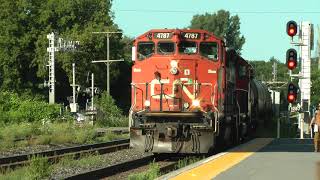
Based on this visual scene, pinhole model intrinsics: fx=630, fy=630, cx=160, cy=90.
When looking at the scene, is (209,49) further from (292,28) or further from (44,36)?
(44,36)

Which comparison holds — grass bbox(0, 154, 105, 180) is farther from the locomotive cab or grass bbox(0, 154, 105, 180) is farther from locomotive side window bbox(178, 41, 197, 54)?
locomotive side window bbox(178, 41, 197, 54)

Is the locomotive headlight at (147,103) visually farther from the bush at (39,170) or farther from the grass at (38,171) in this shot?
the bush at (39,170)

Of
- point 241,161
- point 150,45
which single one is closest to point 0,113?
point 150,45

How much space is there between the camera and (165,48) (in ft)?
64.7

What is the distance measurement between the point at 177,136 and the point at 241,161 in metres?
3.37

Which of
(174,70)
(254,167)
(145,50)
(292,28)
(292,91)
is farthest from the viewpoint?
(292,91)

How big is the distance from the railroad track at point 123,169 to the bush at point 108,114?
31.7 metres

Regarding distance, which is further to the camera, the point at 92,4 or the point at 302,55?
the point at 92,4

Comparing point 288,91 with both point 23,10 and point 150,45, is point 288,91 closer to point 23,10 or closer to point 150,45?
point 150,45

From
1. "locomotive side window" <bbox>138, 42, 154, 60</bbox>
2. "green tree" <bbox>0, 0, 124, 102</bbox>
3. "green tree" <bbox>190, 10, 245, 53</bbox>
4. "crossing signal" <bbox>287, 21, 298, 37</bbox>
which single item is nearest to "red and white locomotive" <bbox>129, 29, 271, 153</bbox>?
"locomotive side window" <bbox>138, 42, 154, 60</bbox>

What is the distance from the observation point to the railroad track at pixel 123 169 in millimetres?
14908

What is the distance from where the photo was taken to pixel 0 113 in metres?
47.2

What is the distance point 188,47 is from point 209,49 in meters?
0.66

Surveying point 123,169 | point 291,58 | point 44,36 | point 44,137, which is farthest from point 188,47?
point 44,36
